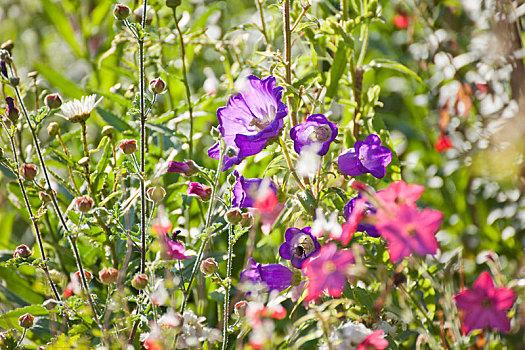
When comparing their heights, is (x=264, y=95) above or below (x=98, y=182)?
above

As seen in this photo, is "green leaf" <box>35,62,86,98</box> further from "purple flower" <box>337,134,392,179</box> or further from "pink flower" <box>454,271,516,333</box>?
"pink flower" <box>454,271,516,333</box>

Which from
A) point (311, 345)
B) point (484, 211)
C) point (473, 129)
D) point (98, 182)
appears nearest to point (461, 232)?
point (484, 211)

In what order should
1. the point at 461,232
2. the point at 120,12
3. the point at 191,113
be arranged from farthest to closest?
the point at 461,232, the point at 191,113, the point at 120,12

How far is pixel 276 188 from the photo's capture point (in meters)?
0.86

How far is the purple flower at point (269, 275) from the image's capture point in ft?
2.77

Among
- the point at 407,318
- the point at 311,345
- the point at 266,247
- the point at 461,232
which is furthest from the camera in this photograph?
the point at 461,232

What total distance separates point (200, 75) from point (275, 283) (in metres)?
1.05

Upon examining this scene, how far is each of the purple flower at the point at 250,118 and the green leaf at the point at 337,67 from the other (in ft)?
0.62

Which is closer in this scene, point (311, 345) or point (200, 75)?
point (311, 345)

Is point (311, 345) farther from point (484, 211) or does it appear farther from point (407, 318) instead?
point (484, 211)

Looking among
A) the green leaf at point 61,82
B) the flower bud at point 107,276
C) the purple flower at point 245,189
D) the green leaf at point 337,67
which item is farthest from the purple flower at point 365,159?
the green leaf at point 61,82

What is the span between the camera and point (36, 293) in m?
1.23

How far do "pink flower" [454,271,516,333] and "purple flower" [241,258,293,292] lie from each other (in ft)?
0.76

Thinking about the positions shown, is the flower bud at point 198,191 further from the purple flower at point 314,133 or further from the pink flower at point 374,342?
the pink flower at point 374,342
